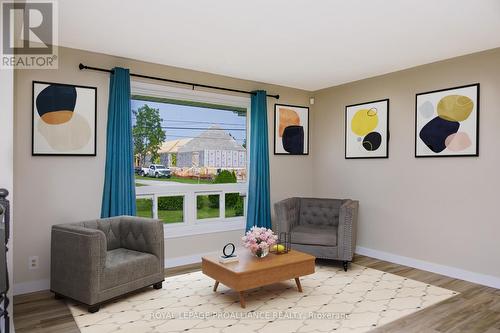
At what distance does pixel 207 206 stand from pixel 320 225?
66.1 inches

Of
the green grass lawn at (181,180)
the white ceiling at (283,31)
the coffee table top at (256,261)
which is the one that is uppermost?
the white ceiling at (283,31)

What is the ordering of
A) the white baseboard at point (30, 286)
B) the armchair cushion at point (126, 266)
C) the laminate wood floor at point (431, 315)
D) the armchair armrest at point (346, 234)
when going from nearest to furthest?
the laminate wood floor at point (431, 315), the armchair cushion at point (126, 266), the white baseboard at point (30, 286), the armchair armrest at point (346, 234)

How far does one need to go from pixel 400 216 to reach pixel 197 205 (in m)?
2.81

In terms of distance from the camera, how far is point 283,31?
349 cm

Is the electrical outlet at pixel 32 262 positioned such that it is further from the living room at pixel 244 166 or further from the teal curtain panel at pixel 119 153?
the teal curtain panel at pixel 119 153

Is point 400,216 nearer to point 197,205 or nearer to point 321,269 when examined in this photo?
point 321,269

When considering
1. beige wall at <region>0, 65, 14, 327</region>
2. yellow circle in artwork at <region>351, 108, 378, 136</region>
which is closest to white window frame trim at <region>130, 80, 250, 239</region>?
yellow circle in artwork at <region>351, 108, 378, 136</region>

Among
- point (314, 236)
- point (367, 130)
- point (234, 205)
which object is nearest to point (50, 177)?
point (234, 205)

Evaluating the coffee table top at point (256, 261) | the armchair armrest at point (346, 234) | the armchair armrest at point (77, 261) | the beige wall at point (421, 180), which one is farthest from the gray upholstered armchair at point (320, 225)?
the armchair armrest at point (77, 261)

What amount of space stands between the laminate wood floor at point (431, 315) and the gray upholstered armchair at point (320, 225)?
3.73ft

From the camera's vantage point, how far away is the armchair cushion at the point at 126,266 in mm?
3301

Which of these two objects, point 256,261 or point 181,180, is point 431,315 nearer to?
point 256,261

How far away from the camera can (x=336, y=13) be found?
308cm

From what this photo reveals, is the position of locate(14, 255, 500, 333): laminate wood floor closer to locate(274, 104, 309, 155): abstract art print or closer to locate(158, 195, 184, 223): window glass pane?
locate(158, 195, 184, 223): window glass pane
